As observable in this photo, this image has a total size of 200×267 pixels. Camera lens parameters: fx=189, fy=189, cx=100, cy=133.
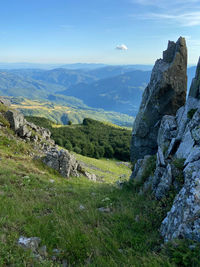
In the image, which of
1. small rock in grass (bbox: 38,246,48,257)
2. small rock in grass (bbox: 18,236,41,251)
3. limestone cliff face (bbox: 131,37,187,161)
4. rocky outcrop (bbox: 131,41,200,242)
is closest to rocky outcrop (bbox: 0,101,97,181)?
limestone cliff face (bbox: 131,37,187,161)

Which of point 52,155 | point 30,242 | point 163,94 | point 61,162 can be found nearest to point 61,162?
point 61,162

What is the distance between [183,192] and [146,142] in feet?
47.5

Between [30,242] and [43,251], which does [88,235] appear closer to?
[43,251]

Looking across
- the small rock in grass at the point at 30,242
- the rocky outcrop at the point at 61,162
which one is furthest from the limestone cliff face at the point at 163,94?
the small rock in grass at the point at 30,242

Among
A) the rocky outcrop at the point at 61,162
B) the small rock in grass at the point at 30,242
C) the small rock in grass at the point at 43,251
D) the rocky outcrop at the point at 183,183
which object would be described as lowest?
the rocky outcrop at the point at 61,162

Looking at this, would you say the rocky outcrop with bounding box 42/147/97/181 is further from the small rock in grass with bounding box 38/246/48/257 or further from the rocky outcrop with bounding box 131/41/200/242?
the small rock in grass with bounding box 38/246/48/257

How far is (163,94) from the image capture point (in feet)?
63.3

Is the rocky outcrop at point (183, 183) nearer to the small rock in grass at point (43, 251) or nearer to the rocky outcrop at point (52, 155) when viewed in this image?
the small rock in grass at point (43, 251)

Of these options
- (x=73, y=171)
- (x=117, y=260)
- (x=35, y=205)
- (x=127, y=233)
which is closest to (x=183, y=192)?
(x=127, y=233)

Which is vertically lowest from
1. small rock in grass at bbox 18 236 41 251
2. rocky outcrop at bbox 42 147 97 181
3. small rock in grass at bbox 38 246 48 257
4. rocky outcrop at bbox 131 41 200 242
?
rocky outcrop at bbox 42 147 97 181

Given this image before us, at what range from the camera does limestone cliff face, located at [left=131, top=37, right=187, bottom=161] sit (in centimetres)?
1883

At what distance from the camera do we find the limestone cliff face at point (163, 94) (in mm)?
18828

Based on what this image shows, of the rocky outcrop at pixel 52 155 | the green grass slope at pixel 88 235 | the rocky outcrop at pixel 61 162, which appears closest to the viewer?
the green grass slope at pixel 88 235

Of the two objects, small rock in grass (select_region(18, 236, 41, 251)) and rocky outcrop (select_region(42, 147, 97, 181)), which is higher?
small rock in grass (select_region(18, 236, 41, 251))
